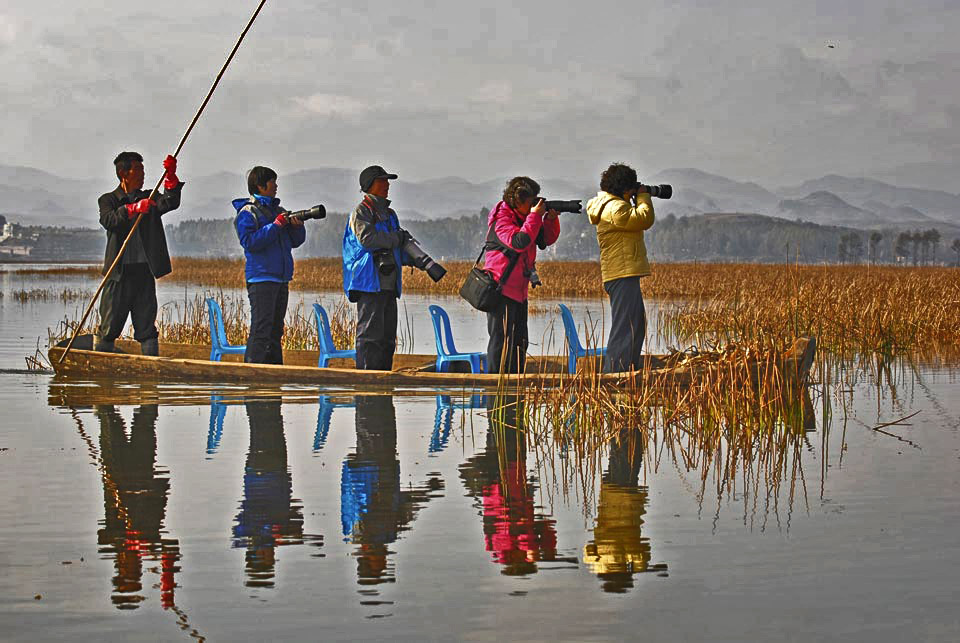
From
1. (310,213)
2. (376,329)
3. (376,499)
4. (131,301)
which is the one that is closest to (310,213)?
(310,213)

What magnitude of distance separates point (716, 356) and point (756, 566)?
16.9ft

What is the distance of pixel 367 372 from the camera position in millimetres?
12383

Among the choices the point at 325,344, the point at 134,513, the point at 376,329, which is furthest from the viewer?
the point at 325,344

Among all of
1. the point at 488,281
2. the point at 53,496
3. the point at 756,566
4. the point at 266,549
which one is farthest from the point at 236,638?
the point at 488,281

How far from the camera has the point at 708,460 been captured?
28.7 feet

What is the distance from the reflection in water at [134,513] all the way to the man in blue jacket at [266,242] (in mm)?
2147

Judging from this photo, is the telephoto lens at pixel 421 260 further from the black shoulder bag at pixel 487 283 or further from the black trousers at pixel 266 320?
the black trousers at pixel 266 320

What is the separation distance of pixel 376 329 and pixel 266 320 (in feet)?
3.98

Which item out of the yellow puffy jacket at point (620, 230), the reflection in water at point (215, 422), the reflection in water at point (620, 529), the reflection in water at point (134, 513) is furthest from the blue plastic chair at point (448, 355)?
the reflection in water at point (620, 529)

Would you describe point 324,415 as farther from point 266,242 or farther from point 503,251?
point 503,251

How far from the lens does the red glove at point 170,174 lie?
12219 millimetres

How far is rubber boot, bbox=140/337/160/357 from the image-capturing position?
1375 centimetres

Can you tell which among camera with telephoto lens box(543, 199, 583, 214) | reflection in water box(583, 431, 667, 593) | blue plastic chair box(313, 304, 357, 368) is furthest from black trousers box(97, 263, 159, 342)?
reflection in water box(583, 431, 667, 593)

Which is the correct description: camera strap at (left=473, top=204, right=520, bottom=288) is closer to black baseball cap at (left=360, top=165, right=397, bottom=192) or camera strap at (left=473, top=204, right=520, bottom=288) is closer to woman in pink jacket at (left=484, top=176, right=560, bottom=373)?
woman in pink jacket at (left=484, top=176, right=560, bottom=373)
